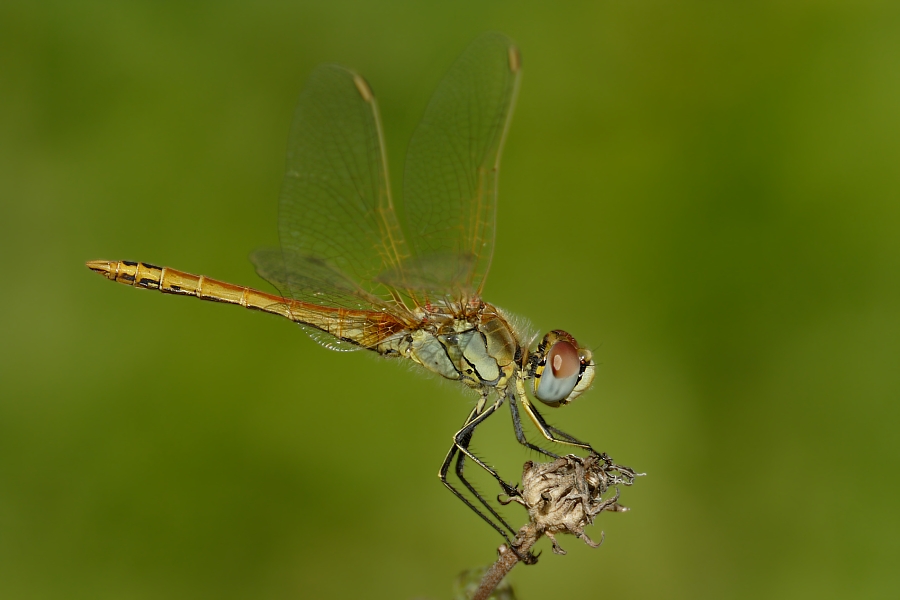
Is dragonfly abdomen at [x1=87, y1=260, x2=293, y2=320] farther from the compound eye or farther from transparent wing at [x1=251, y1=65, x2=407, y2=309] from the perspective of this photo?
the compound eye

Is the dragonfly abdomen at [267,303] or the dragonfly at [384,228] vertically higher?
the dragonfly at [384,228]

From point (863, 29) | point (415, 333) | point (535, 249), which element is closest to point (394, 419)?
point (415, 333)

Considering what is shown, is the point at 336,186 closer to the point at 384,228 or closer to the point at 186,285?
the point at 384,228

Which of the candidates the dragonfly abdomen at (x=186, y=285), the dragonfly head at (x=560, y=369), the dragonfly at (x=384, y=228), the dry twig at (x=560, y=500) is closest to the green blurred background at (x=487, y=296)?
the dragonfly abdomen at (x=186, y=285)

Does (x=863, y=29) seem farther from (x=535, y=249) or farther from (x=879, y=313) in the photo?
(x=535, y=249)

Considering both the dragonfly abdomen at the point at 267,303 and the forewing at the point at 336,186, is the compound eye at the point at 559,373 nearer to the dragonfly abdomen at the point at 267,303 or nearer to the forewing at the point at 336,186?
the dragonfly abdomen at the point at 267,303
